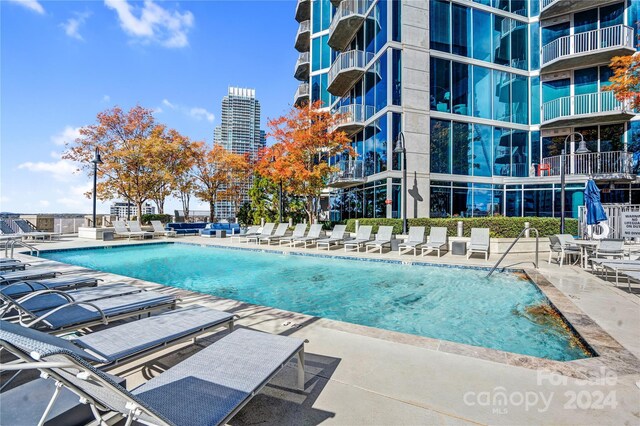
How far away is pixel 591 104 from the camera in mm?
16438

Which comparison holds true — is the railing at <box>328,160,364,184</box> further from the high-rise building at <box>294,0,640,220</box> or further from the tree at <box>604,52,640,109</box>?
the tree at <box>604,52,640,109</box>

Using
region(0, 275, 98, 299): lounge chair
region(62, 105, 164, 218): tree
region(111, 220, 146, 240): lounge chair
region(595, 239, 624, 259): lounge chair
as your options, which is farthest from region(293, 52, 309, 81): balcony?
region(0, 275, 98, 299): lounge chair

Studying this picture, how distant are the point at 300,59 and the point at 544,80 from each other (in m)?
18.1

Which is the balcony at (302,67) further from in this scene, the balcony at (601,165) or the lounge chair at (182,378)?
the lounge chair at (182,378)

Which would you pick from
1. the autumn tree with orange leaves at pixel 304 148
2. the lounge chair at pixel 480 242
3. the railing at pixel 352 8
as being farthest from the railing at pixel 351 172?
the railing at pixel 352 8

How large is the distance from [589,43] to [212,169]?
2499 centimetres

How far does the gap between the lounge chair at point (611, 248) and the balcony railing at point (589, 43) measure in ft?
43.6

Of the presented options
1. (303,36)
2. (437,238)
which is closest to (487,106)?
(437,238)

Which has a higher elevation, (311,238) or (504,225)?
(504,225)

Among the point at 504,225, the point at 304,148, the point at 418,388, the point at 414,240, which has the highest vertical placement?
the point at 304,148

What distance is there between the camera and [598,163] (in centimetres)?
1617

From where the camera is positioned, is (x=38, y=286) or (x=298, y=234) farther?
(x=298, y=234)

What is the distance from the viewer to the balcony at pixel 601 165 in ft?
50.3

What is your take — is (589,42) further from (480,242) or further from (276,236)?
(276,236)
